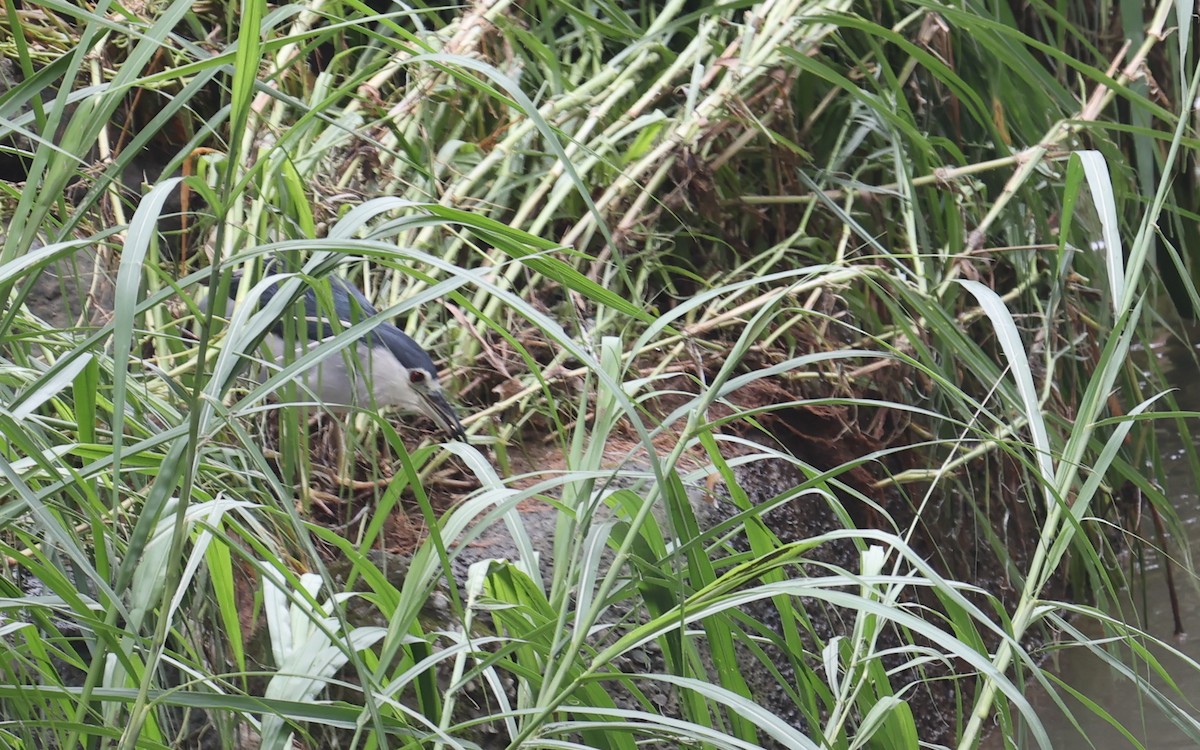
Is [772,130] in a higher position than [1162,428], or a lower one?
higher

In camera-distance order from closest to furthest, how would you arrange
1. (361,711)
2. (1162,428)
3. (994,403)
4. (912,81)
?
(361,711) < (912,81) < (994,403) < (1162,428)

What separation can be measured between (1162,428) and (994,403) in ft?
3.42

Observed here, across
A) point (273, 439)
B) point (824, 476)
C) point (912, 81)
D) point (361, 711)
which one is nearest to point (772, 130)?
point (912, 81)

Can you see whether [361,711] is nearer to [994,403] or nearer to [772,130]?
[772,130]

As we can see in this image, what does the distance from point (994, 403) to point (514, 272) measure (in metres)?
1.32

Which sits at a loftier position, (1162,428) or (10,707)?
(10,707)

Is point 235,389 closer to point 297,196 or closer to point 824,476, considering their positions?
point 297,196

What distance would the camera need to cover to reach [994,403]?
2691 millimetres

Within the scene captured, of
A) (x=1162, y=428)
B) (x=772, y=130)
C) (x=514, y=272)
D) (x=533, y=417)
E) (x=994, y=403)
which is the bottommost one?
(x=1162, y=428)

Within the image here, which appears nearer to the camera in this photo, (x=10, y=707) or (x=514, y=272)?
(x=10, y=707)

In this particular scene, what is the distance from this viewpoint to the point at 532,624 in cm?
99

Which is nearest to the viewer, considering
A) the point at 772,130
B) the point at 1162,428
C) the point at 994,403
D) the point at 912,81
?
the point at 772,130

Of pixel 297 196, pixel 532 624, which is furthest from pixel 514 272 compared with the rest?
pixel 532 624

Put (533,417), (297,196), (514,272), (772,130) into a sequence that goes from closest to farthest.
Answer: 1. (297,196)
2. (514,272)
3. (533,417)
4. (772,130)
